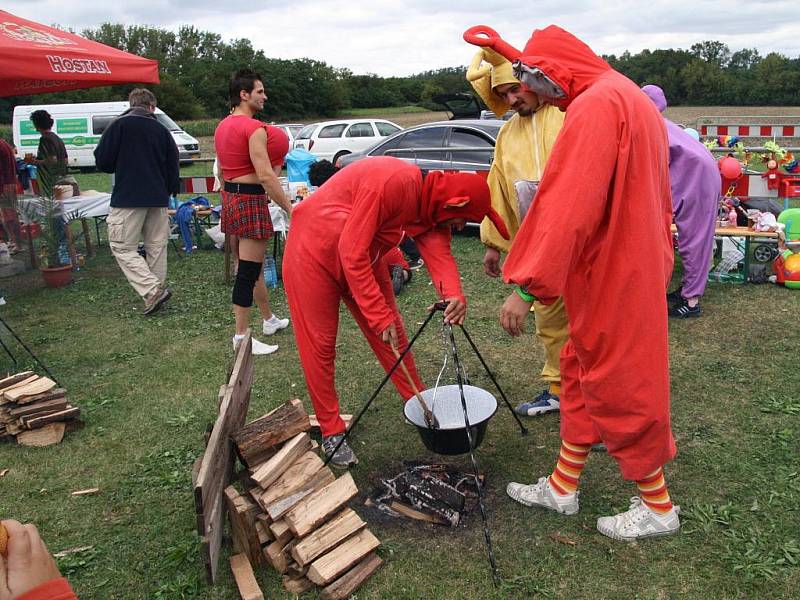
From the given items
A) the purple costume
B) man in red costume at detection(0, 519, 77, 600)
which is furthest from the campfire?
the purple costume

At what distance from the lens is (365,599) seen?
2664 mm

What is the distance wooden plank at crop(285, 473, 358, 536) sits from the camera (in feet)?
9.25

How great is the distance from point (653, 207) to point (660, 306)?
37cm

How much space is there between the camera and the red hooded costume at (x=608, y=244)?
2338mm

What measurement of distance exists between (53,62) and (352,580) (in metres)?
5.42

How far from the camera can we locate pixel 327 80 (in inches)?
1829

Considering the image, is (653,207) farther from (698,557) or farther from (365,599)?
(365,599)

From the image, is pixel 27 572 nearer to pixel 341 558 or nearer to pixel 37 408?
pixel 341 558

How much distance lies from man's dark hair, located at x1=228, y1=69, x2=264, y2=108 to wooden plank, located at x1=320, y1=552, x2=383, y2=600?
11.7ft

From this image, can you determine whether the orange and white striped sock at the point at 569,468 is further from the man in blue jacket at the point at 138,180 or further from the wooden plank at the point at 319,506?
the man in blue jacket at the point at 138,180

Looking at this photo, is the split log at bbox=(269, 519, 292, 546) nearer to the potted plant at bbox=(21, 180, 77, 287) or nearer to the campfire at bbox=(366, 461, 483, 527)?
the campfire at bbox=(366, 461, 483, 527)

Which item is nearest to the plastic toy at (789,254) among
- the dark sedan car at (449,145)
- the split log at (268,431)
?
the dark sedan car at (449,145)

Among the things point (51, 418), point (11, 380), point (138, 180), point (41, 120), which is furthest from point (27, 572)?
Answer: point (41, 120)

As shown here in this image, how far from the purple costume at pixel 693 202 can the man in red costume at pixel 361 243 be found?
306 centimetres
